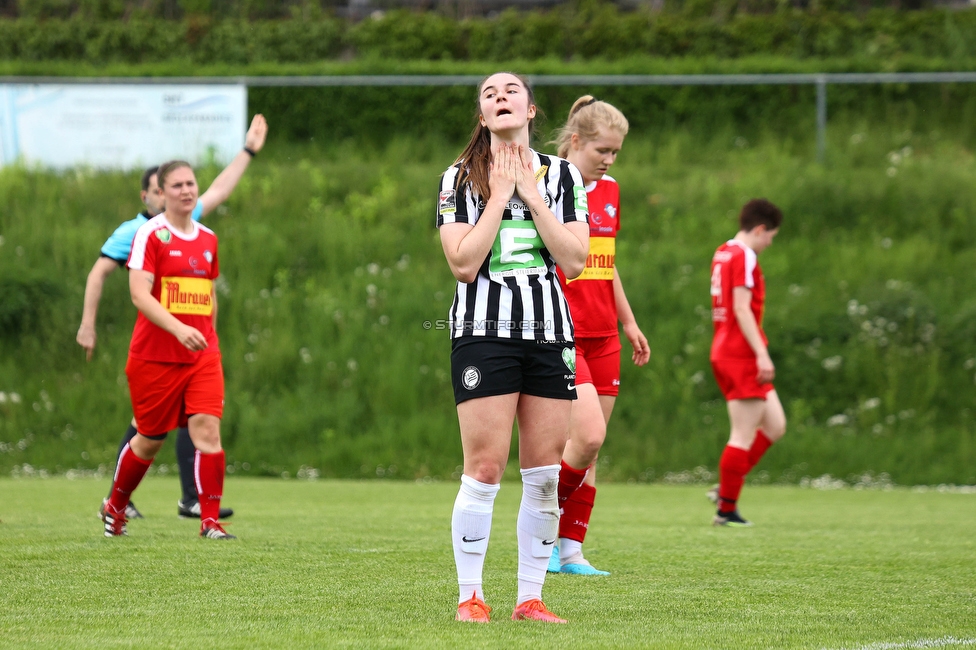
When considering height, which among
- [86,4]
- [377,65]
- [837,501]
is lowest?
[837,501]

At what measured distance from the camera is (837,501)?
411 inches

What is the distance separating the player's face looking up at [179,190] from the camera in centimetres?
664

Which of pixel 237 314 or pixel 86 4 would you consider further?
pixel 86 4

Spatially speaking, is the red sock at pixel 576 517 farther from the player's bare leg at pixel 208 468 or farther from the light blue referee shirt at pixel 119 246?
the light blue referee shirt at pixel 119 246

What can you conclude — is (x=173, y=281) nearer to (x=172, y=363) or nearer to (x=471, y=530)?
(x=172, y=363)

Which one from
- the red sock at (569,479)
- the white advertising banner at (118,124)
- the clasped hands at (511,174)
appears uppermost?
the white advertising banner at (118,124)

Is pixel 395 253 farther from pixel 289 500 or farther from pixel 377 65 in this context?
pixel 289 500

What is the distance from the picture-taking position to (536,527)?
4.22m

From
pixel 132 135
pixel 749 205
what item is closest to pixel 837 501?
pixel 749 205

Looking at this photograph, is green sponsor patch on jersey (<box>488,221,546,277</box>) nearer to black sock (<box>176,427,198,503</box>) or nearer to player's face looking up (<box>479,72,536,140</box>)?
player's face looking up (<box>479,72,536,140</box>)

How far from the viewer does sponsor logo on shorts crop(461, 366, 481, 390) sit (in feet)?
13.0

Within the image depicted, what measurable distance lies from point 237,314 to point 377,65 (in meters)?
6.23

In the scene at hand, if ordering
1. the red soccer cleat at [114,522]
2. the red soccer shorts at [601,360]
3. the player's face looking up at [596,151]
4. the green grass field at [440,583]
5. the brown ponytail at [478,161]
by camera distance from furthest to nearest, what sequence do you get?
the red soccer cleat at [114,522], the red soccer shorts at [601,360], the player's face looking up at [596,151], the brown ponytail at [478,161], the green grass field at [440,583]

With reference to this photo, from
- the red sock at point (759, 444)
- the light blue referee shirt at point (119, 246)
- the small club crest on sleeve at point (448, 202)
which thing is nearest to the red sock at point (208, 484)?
the light blue referee shirt at point (119, 246)
